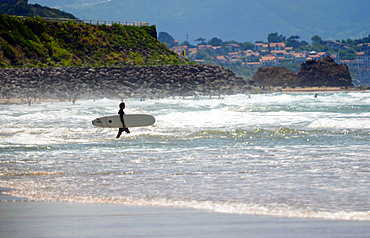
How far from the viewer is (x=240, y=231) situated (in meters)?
7.60

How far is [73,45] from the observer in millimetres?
95000

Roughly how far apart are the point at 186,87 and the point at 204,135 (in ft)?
253

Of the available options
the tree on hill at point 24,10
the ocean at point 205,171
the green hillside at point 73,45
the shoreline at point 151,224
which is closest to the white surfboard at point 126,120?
the ocean at point 205,171

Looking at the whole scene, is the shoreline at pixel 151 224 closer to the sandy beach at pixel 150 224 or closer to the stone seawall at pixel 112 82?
the sandy beach at pixel 150 224

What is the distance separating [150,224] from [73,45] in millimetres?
89787

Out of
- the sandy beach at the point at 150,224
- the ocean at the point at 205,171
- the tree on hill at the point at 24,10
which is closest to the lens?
the sandy beach at the point at 150,224

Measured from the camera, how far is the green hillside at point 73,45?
286 feet

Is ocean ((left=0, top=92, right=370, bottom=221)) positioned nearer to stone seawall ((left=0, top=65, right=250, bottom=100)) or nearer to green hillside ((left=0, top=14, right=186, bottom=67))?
stone seawall ((left=0, top=65, right=250, bottom=100))

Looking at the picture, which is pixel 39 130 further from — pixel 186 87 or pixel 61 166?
pixel 186 87

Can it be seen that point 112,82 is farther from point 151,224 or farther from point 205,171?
point 151,224

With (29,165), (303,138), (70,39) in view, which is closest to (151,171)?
(29,165)

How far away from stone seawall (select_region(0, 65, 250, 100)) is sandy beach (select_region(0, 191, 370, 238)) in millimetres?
72643

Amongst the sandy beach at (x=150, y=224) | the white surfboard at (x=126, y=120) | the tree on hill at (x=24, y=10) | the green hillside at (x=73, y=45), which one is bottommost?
the sandy beach at (x=150, y=224)

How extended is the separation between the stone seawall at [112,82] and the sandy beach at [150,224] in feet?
238
